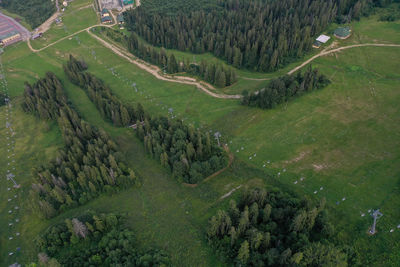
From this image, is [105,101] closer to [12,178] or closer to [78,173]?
[78,173]

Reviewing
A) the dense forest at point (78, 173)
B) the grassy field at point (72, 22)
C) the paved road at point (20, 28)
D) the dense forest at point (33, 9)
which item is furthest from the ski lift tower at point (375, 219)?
the dense forest at point (33, 9)

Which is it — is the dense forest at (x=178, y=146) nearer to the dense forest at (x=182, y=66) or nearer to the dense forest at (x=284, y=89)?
the dense forest at (x=284, y=89)

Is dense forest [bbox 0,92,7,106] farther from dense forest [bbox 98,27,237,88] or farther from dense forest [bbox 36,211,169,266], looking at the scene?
dense forest [bbox 36,211,169,266]

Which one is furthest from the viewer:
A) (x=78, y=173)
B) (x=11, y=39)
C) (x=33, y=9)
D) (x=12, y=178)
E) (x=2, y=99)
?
(x=33, y=9)

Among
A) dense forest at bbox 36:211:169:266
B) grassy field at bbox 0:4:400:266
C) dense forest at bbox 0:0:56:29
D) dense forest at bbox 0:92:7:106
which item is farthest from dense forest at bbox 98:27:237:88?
dense forest at bbox 36:211:169:266

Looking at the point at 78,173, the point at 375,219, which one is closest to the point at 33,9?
the point at 78,173
